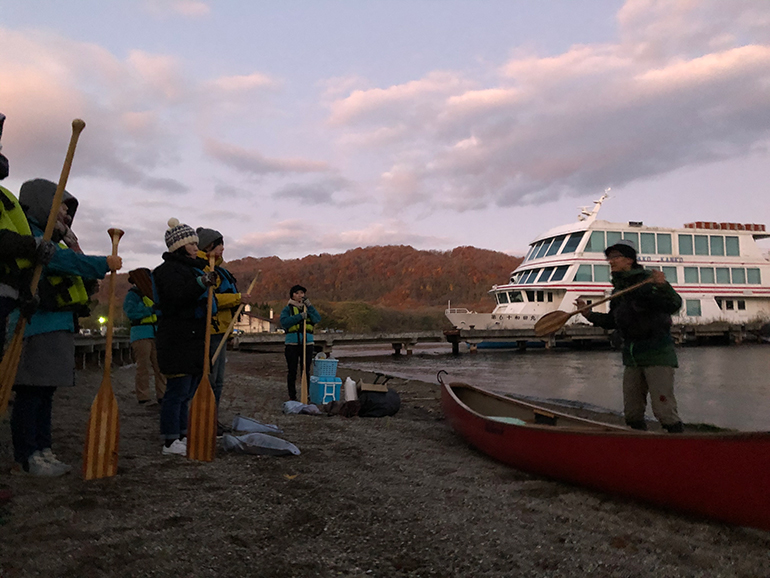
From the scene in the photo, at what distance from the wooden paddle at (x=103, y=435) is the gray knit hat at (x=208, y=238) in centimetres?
147

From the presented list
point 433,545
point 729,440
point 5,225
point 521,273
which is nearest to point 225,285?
point 5,225

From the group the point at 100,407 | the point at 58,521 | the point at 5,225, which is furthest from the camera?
the point at 100,407

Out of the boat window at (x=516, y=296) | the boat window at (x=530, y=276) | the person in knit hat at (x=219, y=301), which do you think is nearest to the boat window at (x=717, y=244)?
the boat window at (x=530, y=276)

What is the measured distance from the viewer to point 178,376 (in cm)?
376

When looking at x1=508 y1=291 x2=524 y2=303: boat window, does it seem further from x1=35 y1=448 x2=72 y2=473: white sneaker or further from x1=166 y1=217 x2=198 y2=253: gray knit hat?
x1=35 y1=448 x2=72 y2=473: white sneaker

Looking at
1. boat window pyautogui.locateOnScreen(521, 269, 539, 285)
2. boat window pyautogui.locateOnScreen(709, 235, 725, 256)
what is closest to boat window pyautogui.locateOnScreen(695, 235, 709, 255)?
boat window pyautogui.locateOnScreen(709, 235, 725, 256)

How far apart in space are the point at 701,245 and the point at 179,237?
32551 millimetres

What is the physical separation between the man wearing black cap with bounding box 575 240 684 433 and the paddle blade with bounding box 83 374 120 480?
350 cm

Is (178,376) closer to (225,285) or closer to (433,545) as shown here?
(225,285)

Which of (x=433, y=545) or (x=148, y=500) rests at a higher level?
(x=148, y=500)

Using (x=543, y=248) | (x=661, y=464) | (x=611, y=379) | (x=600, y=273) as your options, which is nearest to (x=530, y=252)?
(x=543, y=248)

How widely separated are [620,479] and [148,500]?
280cm

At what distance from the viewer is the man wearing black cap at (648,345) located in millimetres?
3791

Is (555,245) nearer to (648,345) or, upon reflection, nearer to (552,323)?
(552,323)
